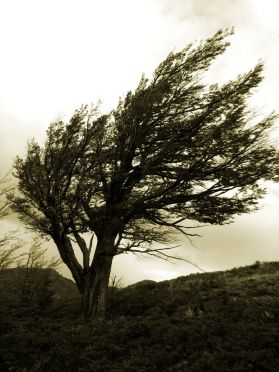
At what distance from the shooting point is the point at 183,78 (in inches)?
543

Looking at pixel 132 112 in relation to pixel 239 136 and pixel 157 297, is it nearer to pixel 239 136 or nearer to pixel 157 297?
pixel 239 136

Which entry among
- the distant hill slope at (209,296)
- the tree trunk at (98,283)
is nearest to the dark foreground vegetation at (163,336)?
the distant hill slope at (209,296)

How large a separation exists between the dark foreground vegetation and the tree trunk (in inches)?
28.7

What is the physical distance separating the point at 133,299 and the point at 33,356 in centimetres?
706

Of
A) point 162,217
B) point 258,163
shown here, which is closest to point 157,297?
point 162,217

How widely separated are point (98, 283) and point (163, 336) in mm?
3612

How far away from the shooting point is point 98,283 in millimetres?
12625

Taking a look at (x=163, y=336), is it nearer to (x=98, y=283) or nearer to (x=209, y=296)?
(x=98, y=283)

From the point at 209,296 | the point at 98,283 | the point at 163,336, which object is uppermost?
the point at 209,296

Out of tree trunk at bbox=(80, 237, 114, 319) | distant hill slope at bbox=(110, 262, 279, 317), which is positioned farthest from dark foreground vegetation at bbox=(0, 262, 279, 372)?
tree trunk at bbox=(80, 237, 114, 319)

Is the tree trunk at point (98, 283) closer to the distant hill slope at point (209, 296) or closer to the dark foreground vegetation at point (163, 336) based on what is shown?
the dark foreground vegetation at point (163, 336)

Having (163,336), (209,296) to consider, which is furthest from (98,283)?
(209,296)

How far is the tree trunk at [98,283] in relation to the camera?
12413 mm

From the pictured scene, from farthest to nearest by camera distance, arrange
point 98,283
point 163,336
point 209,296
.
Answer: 1. point 209,296
2. point 98,283
3. point 163,336
